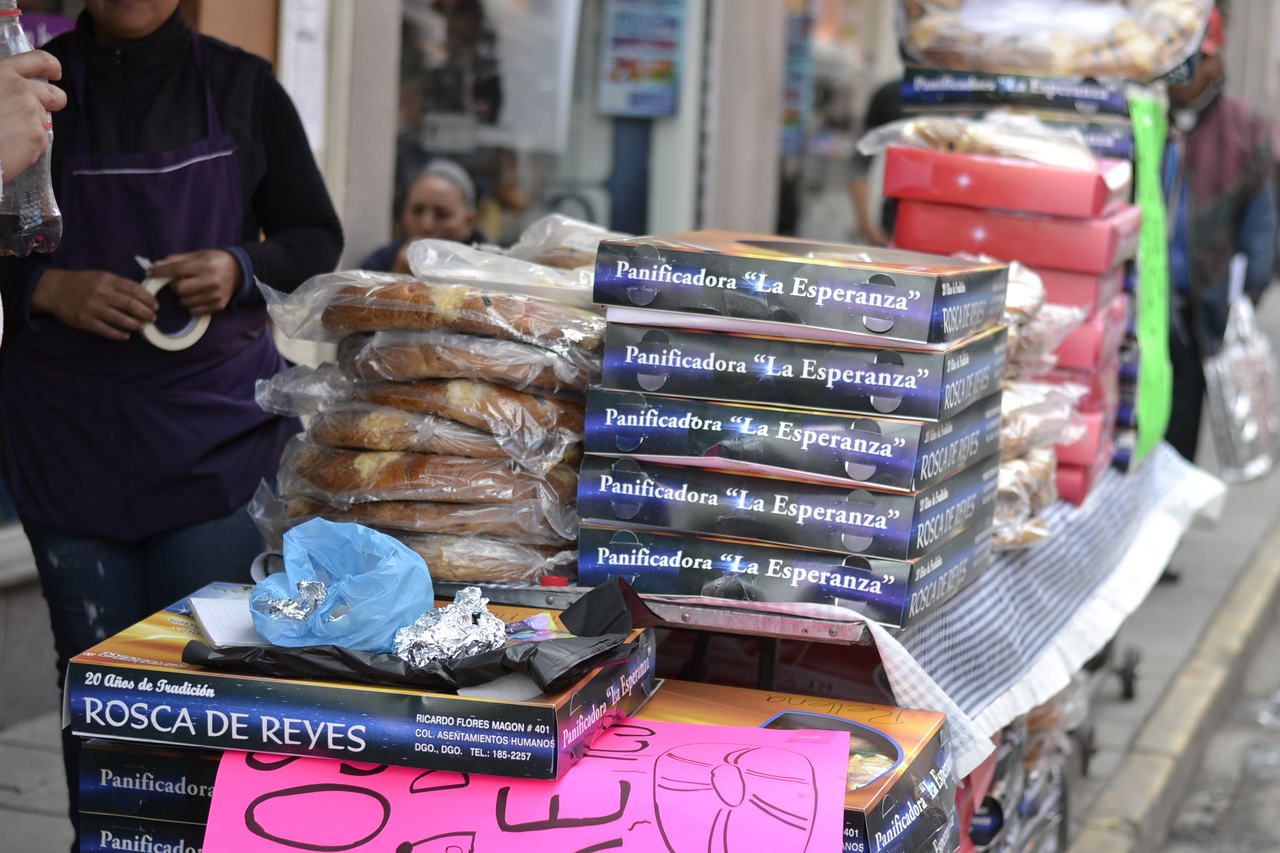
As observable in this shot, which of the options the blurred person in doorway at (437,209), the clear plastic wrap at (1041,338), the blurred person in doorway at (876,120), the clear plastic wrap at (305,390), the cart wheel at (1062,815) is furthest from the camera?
the blurred person in doorway at (876,120)

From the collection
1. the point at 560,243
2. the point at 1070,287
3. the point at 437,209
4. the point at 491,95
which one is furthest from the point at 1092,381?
the point at 491,95

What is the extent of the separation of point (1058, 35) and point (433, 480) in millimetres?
2390

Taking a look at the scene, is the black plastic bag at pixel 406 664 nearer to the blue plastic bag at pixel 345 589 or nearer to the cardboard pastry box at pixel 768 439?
the blue plastic bag at pixel 345 589

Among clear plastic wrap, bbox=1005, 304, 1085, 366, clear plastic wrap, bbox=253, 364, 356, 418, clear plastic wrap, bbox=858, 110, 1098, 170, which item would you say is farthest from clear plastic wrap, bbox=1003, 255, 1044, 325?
clear plastic wrap, bbox=253, 364, 356, 418

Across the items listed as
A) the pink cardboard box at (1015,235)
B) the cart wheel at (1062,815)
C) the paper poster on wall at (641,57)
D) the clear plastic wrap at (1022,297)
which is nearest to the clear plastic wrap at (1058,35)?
the pink cardboard box at (1015,235)

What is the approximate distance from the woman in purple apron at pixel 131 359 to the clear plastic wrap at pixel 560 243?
455mm

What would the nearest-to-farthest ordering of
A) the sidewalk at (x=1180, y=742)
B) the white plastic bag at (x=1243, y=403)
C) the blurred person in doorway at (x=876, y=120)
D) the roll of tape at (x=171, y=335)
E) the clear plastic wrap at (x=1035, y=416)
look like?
the roll of tape at (x=171, y=335)
the clear plastic wrap at (x=1035, y=416)
the sidewalk at (x=1180, y=742)
the white plastic bag at (x=1243, y=403)
the blurred person in doorway at (x=876, y=120)

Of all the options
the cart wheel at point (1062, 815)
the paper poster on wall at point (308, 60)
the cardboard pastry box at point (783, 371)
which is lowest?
the cart wheel at point (1062, 815)

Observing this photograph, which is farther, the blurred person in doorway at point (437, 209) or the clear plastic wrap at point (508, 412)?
the blurred person in doorway at point (437, 209)

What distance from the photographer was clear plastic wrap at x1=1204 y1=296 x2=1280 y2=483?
560 centimetres

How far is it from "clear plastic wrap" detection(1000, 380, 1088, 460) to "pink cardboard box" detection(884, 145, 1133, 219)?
0.38 m

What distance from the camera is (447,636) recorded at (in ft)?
5.92

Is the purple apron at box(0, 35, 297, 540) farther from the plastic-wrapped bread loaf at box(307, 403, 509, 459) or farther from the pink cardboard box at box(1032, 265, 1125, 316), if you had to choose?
the pink cardboard box at box(1032, 265, 1125, 316)

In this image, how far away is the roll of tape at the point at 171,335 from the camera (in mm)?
2514
